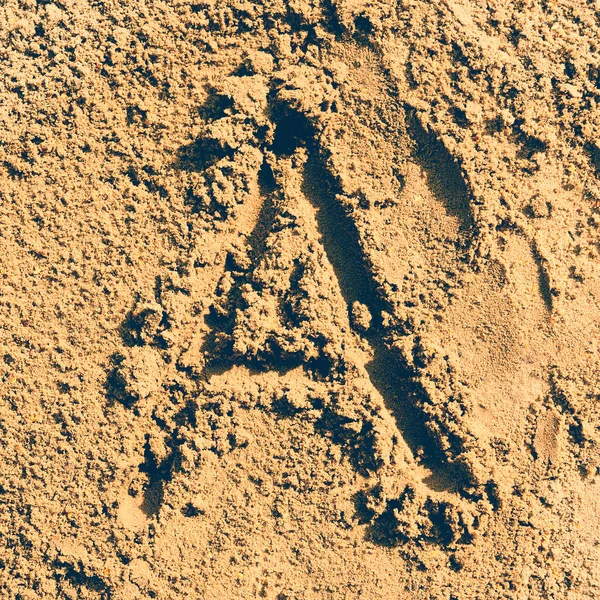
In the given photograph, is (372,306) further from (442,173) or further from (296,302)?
(442,173)

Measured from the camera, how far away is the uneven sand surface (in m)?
2.35

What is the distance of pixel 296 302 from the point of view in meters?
2.35

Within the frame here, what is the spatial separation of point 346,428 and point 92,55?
213cm

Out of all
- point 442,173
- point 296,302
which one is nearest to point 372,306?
point 296,302

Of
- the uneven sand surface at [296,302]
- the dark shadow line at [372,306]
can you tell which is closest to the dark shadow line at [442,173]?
the uneven sand surface at [296,302]

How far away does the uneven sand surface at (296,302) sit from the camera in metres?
2.35

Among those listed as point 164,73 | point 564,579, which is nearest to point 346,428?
point 564,579

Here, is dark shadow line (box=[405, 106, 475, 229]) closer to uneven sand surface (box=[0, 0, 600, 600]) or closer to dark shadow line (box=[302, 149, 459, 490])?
uneven sand surface (box=[0, 0, 600, 600])

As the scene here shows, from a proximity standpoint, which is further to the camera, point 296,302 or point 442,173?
point 442,173

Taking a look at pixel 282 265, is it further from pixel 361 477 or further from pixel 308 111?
pixel 361 477

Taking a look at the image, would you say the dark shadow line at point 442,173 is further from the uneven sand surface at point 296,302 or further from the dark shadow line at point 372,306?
the dark shadow line at point 372,306

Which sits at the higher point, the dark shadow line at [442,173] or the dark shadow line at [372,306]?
the dark shadow line at [442,173]

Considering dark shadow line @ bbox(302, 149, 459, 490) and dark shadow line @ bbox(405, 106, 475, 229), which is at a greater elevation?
dark shadow line @ bbox(405, 106, 475, 229)

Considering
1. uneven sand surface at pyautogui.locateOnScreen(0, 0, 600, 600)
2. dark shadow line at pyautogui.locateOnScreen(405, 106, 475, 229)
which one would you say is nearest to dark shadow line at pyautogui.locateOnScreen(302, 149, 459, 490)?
uneven sand surface at pyautogui.locateOnScreen(0, 0, 600, 600)
